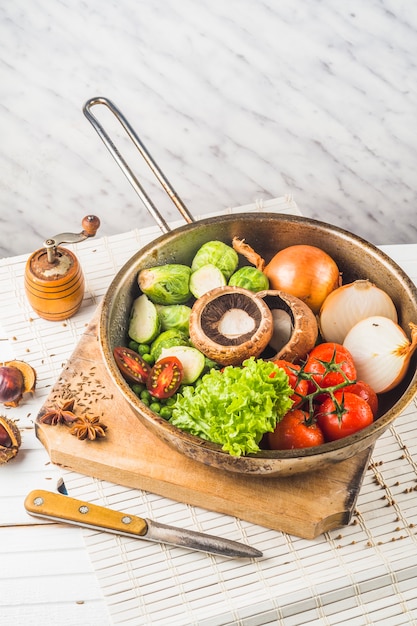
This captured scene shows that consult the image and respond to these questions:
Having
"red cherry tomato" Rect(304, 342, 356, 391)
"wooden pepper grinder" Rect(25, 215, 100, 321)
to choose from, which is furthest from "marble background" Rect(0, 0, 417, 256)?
"red cherry tomato" Rect(304, 342, 356, 391)

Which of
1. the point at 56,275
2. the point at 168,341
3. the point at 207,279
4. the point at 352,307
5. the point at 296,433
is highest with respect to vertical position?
the point at 352,307

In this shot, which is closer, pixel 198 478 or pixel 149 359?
pixel 198 478

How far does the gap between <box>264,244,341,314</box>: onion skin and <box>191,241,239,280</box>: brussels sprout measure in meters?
0.15

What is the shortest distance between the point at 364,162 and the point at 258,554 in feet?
7.81

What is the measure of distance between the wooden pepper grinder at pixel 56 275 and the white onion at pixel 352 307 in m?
0.83

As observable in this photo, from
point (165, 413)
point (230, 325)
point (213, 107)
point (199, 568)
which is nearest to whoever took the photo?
point (199, 568)

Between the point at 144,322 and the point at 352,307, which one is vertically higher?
the point at 352,307

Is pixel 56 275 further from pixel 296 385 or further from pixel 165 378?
pixel 296 385

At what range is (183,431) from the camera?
2.11 m

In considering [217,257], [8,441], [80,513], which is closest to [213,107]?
[217,257]

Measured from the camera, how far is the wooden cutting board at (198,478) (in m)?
2.22

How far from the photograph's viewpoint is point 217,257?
261 cm

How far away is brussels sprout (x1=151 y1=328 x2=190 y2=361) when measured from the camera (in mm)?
2477

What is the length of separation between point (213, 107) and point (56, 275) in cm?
156
